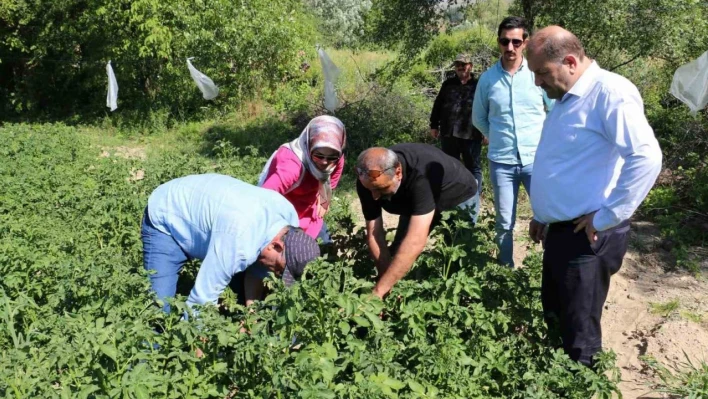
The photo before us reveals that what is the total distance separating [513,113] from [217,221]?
2.14 meters

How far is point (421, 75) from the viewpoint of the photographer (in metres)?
11.6

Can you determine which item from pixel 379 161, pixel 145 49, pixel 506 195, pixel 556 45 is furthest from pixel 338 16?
pixel 556 45

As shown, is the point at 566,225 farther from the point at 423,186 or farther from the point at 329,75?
the point at 329,75

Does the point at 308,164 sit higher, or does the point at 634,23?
the point at 634,23

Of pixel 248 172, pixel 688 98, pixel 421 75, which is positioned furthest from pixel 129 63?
pixel 688 98

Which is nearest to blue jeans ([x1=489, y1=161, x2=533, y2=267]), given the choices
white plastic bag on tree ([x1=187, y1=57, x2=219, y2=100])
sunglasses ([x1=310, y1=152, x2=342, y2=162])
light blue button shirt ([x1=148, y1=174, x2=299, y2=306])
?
sunglasses ([x1=310, y1=152, x2=342, y2=162])

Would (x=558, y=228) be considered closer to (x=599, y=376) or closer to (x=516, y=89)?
(x=599, y=376)

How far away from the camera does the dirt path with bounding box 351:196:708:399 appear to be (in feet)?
12.0

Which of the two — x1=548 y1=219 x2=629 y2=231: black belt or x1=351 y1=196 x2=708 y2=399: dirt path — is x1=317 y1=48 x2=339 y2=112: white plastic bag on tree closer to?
x1=351 y1=196 x2=708 y2=399: dirt path

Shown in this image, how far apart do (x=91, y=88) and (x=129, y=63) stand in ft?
7.98

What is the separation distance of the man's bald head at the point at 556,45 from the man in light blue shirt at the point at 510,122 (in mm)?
1454

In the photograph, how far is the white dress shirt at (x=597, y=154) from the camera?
2.38m

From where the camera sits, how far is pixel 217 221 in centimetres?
285

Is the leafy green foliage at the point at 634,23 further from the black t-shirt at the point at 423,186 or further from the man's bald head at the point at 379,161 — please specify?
the man's bald head at the point at 379,161
